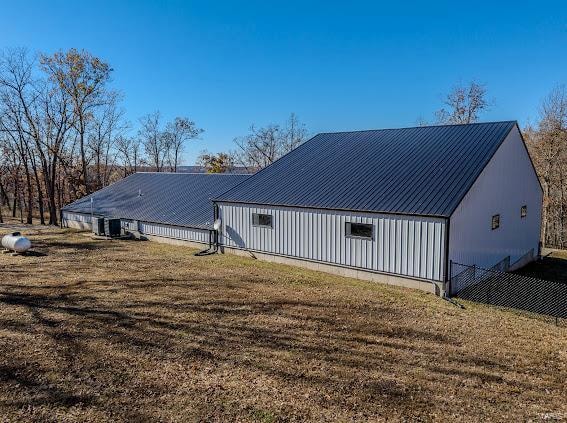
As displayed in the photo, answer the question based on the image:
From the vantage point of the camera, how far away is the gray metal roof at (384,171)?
42.1 feet

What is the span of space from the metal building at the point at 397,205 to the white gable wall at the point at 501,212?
0.13 ft

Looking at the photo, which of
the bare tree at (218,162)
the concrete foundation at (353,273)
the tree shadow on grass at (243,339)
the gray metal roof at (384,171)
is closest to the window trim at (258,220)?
the gray metal roof at (384,171)

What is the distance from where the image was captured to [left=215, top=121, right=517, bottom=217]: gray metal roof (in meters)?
12.8

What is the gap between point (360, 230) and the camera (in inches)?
532

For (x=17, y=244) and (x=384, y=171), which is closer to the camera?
(x=384, y=171)

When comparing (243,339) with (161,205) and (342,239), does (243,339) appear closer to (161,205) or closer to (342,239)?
(342,239)

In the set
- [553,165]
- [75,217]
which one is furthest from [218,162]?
[553,165]

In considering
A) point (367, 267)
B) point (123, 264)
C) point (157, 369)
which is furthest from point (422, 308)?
point (123, 264)

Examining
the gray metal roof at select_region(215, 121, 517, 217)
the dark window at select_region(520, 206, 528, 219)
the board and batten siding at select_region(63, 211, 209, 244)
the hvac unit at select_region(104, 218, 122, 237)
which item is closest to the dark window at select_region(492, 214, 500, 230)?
the gray metal roof at select_region(215, 121, 517, 217)

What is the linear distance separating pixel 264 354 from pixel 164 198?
1783cm

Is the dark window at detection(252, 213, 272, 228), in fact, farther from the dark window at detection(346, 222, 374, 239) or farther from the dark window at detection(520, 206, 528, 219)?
the dark window at detection(520, 206, 528, 219)

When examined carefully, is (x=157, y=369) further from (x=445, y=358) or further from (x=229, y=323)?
(x=445, y=358)

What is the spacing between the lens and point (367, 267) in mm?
13391

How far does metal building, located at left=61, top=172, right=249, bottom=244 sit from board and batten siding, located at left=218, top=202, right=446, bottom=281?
2.28m
